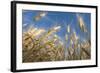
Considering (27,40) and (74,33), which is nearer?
(27,40)

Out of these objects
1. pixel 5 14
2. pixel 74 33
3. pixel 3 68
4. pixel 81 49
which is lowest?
pixel 3 68

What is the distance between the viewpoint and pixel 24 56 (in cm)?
164

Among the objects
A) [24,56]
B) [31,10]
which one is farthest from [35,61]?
[31,10]

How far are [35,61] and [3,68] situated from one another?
0.79ft

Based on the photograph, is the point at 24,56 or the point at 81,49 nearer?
the point at 24,56

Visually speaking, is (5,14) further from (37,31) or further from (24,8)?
(37,31)

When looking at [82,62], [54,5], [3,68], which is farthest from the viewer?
[82,62]

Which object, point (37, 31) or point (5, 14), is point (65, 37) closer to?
point (37, 31)

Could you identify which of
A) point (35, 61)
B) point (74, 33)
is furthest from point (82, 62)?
point (35, 61)

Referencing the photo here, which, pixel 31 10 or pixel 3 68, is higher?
pixel 31 10

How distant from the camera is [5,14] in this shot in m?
1.61

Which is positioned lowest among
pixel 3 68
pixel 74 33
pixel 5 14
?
pixel 3 68

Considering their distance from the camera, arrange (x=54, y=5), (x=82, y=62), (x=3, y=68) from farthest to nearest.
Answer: (x=82, y=62)
(x=54, y=5)
(x=3, y=68)

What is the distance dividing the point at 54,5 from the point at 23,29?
0.99 ft
